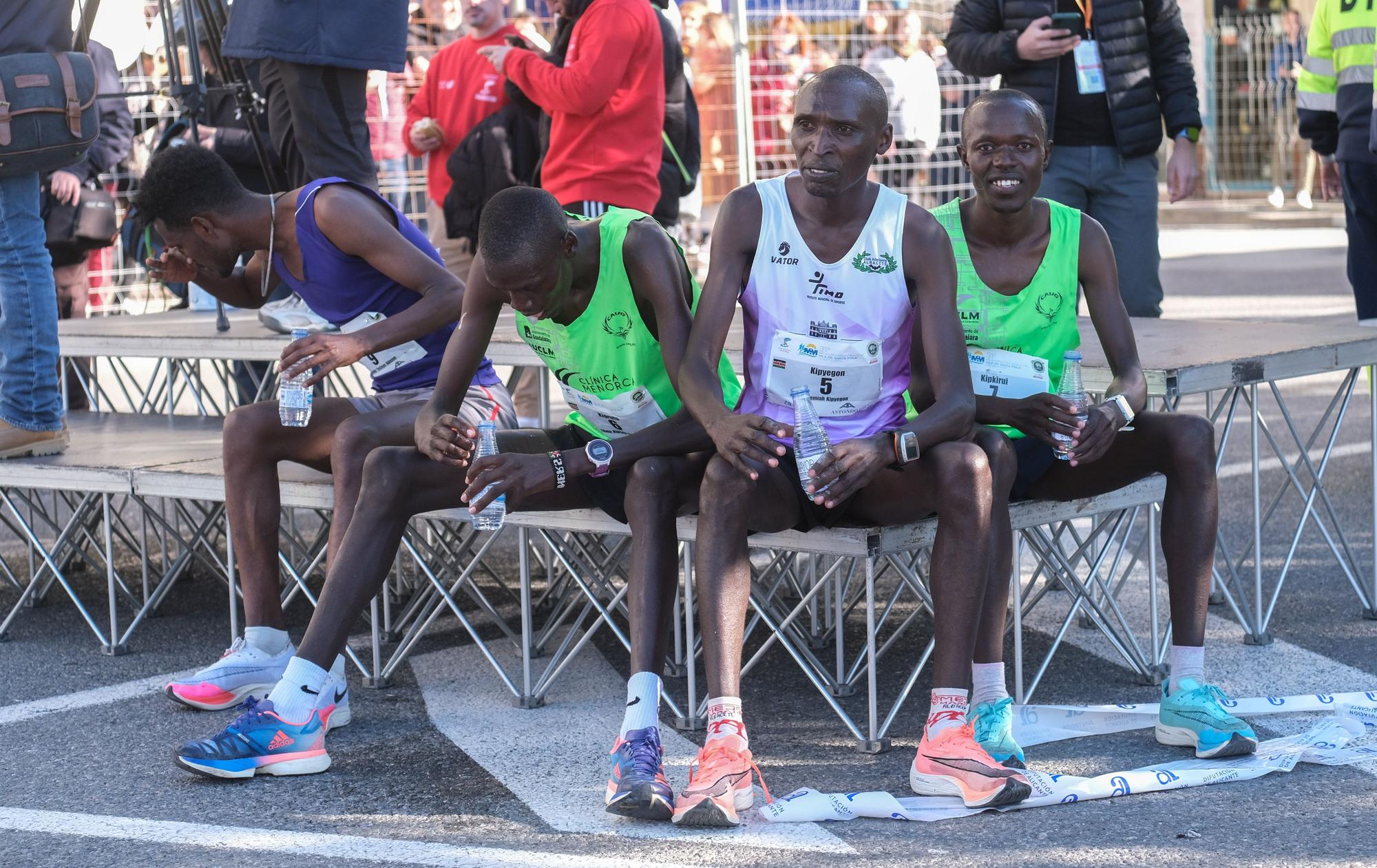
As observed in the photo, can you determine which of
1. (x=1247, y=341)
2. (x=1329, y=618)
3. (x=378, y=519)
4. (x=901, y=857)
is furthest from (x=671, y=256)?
(x=1329, y=618)

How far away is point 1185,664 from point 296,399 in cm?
235

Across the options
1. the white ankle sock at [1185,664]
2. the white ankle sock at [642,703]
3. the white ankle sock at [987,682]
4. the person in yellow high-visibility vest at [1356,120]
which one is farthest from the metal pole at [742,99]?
the white ankle sock at [642,703]

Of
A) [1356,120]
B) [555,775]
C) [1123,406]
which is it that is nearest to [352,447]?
[555,775]

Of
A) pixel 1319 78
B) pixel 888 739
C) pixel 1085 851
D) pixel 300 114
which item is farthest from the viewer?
pixel 1319 78

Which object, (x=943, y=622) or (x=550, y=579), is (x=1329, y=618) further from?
(x=550, y=579)

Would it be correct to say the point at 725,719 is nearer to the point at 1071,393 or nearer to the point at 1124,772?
the point at 1124,772

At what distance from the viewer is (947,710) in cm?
380

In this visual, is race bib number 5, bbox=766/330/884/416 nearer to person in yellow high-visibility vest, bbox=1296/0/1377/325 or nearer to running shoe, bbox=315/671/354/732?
running shoe, bbox=315/671/354/732

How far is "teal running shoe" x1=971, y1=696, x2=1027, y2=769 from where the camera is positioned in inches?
153

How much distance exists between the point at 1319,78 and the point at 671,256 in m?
3.99

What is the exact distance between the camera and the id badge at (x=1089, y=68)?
6.26 meters

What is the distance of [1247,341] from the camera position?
17.0ft

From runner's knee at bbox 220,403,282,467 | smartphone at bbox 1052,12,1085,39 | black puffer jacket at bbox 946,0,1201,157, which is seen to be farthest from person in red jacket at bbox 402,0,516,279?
runner's knee at bbox 220,403,282,467

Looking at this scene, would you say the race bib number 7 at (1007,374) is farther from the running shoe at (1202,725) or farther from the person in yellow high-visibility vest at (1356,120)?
the person in yellow high-visibility vest at (1356,120)
